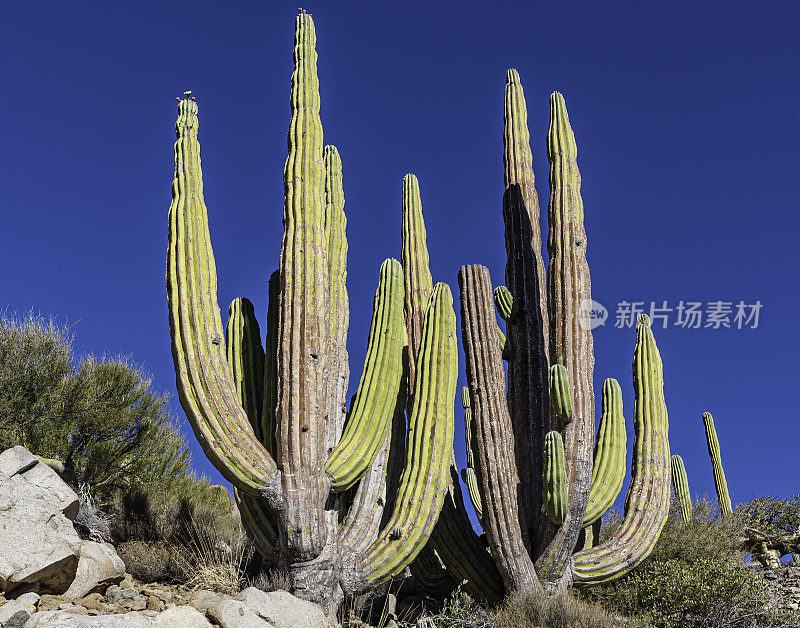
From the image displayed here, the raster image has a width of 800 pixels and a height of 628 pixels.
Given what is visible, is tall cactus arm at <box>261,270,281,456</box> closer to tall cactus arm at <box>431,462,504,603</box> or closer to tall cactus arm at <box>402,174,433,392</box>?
tall cactus arm at <box>402,174,433,392</box>

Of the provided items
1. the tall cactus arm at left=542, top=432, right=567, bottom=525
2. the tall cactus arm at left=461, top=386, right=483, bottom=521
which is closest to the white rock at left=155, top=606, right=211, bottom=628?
the tall cactus arm at left=461, top=386, right=483, bottom=521

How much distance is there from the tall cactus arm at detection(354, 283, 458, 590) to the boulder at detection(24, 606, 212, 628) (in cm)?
186

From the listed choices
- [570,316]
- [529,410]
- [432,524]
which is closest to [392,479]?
[432,524]

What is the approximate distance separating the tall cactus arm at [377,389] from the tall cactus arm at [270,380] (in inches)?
24.9

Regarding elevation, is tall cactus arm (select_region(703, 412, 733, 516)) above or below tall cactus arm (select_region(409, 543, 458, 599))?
above

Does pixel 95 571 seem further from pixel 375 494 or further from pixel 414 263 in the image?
pixel 414 263

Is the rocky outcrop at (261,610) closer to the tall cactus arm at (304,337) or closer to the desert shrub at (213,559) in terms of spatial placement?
the tall cactus arm at (304,337)

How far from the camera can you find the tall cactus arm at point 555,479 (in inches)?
301

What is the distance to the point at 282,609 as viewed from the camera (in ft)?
20.3

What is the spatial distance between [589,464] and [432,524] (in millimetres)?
2047

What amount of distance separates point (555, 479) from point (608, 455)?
5.16 feet

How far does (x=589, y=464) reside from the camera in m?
8.32

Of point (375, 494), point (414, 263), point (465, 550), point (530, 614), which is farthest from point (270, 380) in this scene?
point (530, 614)

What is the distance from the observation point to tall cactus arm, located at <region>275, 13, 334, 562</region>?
22.3 ft
